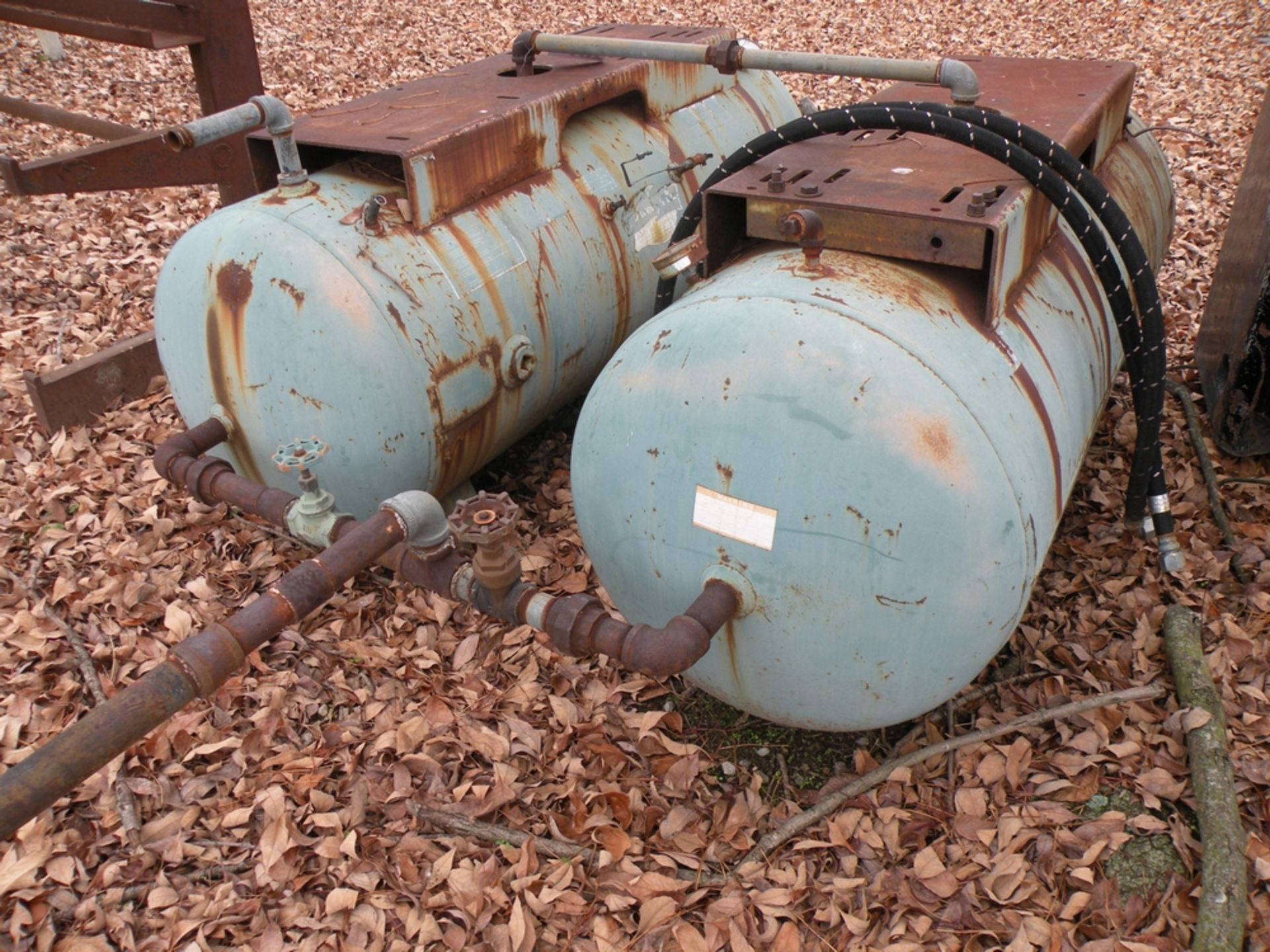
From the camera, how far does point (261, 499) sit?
3.22 meters

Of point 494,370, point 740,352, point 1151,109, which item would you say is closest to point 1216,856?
point 740,352

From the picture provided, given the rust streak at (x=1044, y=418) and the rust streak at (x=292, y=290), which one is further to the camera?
the rust streak at (x=292, y=290)

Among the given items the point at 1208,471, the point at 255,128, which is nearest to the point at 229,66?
the point at 255,128

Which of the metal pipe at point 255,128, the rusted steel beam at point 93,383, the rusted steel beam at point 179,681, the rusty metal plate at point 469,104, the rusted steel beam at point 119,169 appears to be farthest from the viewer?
the rusted steel beam at point 93,383

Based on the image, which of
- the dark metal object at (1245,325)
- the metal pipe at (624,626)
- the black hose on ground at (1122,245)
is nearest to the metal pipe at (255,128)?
the metal pipe at (624,626)

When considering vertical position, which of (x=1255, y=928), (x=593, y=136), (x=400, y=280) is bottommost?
(x=1255, y=928)

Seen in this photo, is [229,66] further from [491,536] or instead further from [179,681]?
[179,681]

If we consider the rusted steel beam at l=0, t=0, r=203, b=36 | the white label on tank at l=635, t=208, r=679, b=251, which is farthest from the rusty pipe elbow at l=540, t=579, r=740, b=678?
the rusted steel beam at l=0, t=0, r=203, b=36

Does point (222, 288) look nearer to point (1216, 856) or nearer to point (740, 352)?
point (740, 352)

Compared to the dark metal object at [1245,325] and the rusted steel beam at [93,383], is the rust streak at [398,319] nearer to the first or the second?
the rusted steel beam at [93,383]

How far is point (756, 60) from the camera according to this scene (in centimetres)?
345

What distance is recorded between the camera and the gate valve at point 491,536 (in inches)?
101

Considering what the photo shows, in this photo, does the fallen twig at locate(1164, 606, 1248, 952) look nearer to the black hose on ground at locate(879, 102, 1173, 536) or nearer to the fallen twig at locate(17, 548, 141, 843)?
the black hose on ground at locate(879, 102, 1173, 536)

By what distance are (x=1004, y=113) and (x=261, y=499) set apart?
2878 mm
